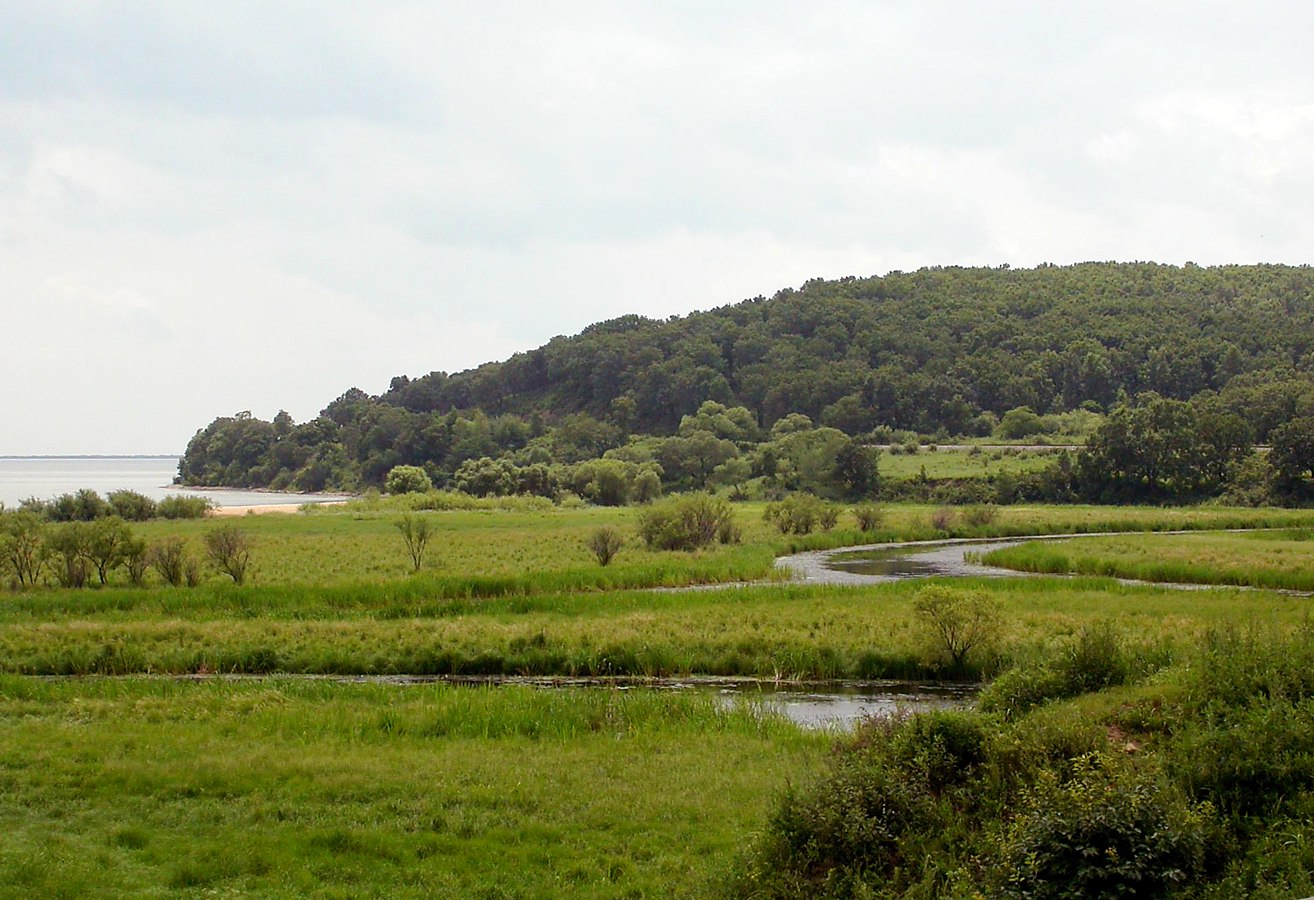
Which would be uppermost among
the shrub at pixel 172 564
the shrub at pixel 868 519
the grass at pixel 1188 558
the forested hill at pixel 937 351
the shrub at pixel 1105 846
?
the forested hill at pixel 937 351

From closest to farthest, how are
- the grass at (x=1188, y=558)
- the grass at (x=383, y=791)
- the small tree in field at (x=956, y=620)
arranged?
the grass at (x=383, y=791)
the small tree in field at (x=956, y=620)
the grass at (x=1188, y=558)

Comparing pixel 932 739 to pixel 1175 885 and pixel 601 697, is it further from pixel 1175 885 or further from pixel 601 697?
pixel 601 697

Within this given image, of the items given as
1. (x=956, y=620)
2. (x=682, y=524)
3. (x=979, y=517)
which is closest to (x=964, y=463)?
(x=979, y=517)

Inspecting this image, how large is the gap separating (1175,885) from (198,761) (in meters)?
12.7

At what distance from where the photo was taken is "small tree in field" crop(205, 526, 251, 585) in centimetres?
4006

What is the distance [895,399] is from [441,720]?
442 feet

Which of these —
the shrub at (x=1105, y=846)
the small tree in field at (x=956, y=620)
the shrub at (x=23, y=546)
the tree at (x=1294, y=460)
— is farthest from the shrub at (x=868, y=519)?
the shrub at (x=1105, y=846)

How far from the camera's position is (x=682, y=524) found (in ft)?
182

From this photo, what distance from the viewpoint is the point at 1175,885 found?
25.3 feet

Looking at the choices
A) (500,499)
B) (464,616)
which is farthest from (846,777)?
(500,499)

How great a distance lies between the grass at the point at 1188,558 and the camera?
123ft

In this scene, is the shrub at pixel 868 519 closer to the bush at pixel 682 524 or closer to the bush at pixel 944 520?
the bush at pixel 944 520

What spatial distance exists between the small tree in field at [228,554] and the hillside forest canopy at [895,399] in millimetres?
65972

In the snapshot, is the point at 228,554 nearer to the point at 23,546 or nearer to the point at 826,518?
the point at 23,546
